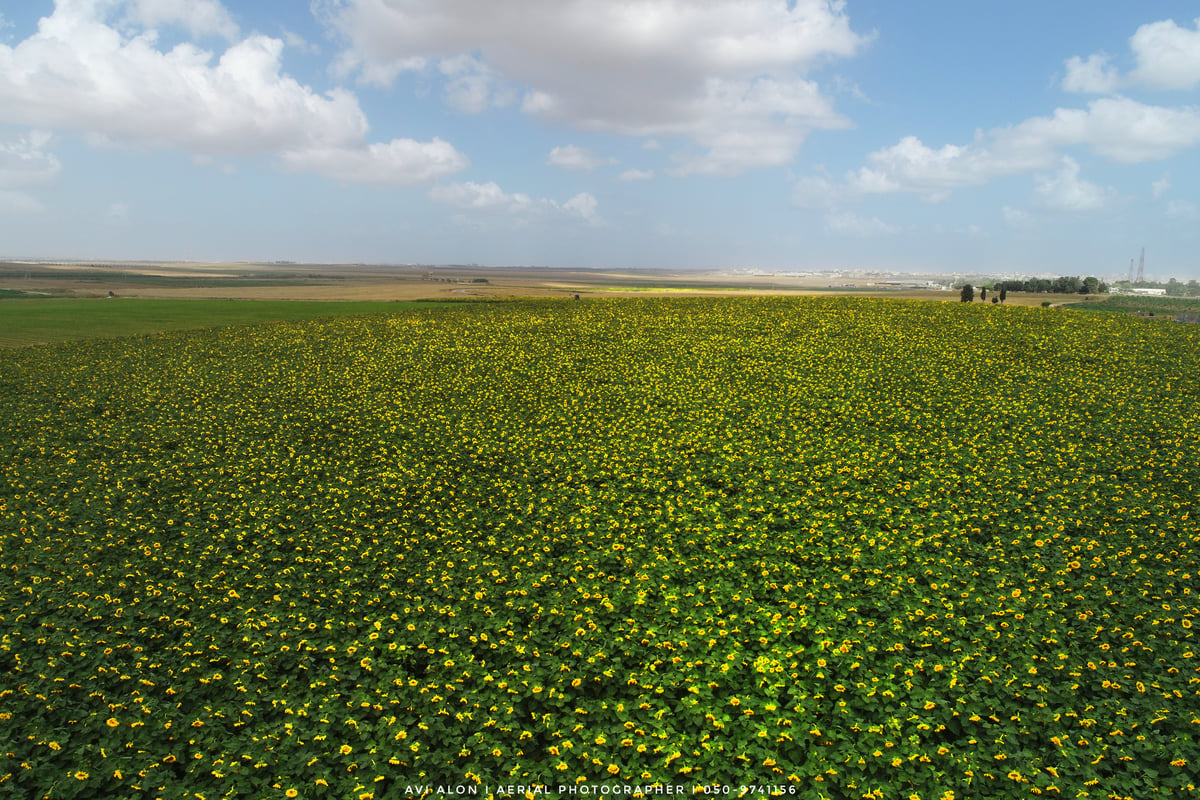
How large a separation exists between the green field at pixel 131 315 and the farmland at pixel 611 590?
21481mm

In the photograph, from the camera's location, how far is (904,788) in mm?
7770

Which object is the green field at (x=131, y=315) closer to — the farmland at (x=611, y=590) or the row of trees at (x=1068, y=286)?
the farmland at (x=611, y=590)

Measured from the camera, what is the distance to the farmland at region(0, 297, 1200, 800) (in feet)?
27.2

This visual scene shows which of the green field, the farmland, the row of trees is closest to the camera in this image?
the farmland

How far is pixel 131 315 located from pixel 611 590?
56.6m

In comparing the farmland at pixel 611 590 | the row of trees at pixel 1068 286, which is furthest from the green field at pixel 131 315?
the row of trees at pixel 1068 286

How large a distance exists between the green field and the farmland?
70.5 ft

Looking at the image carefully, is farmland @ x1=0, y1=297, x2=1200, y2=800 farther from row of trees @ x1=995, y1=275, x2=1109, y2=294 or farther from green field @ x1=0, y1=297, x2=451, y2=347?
row of trees @ x1=995, y1=275, x2=1109, y2=294

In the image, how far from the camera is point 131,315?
51.7 metres

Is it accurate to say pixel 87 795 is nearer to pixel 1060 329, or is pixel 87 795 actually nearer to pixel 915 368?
pixel 915 368

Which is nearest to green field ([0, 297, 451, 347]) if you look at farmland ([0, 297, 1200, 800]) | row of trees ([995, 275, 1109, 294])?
farmland ([0, 297, 1200, 800])

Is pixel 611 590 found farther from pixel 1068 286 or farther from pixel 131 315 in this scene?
pixel 1068 286

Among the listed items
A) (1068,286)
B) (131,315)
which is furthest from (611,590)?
(1068,286)

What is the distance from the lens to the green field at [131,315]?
140 ft
